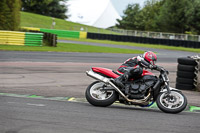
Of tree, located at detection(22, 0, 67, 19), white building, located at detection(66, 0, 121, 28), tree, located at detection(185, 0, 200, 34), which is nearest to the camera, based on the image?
tree, located at detection(185, 0, 200, 34)

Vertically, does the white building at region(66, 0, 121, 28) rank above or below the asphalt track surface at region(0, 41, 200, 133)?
above

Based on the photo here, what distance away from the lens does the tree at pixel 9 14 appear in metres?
30.3

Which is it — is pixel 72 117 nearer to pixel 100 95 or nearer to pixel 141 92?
pixel 100 95

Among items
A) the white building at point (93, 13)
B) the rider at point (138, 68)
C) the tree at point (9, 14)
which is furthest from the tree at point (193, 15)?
the rider at point (138, 68)

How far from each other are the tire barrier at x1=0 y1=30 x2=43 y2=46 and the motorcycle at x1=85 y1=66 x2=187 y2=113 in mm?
20475

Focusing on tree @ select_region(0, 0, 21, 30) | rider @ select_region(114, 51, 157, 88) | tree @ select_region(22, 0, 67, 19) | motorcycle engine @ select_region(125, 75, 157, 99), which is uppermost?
tree @ select_region(22, 0, 67, 19)

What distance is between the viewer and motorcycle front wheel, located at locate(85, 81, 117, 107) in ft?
28.3

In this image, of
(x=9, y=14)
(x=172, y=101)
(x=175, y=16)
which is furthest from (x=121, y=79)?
(x=175, y=16)

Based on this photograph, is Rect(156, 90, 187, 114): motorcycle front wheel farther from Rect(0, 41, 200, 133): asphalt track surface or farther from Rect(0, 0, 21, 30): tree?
Rect(0, 0, 21, 30): tree

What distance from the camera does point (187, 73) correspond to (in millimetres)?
12906

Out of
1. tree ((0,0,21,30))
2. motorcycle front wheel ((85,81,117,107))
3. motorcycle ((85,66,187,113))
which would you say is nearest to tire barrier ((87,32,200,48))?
tree ((0,0,21,30))

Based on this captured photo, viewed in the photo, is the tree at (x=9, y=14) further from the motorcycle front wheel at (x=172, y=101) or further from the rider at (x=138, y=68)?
the motorcycle front wheel at (x=172, y=101)

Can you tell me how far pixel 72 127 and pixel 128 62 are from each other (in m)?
2.97

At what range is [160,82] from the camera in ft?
28.0
